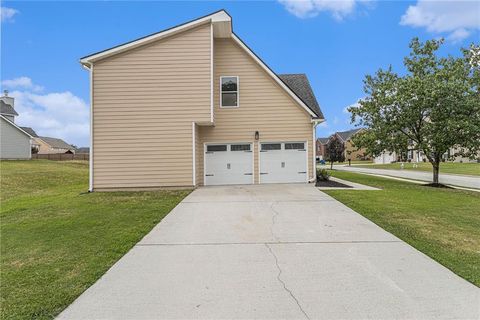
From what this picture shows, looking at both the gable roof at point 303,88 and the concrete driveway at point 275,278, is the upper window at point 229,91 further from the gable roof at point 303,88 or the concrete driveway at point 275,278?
the concrete driveway at point 275,278

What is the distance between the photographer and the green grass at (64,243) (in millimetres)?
3780

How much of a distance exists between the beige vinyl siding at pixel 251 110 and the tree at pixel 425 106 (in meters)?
4.84

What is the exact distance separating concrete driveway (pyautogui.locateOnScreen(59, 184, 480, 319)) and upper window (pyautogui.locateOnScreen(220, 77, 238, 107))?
8.74m

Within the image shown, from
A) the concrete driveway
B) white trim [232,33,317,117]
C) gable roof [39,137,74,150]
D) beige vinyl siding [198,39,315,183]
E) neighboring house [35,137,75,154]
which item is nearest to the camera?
the concrete driveway

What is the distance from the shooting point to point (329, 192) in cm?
1166

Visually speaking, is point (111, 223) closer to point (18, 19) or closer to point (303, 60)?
point (18, 19)

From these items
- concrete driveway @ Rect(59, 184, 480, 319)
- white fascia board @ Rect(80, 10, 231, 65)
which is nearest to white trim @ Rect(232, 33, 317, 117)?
white fascia board @ Rect(80, 10, 231, 65)

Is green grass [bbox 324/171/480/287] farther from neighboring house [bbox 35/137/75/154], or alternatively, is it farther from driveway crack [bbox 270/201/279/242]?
neighboring house [bbox 35/137/75/154]

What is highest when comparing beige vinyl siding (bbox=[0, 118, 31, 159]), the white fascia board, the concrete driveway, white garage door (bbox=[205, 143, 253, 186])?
the white fascia board

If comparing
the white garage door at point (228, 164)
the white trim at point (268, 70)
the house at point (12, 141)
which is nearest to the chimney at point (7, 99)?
the house at point (12, 141)

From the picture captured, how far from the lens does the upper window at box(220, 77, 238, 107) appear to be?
1499 centimetres

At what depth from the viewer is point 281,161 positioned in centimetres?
1520

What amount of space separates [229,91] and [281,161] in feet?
13.3

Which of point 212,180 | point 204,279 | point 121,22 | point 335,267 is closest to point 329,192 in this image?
point 212,180
